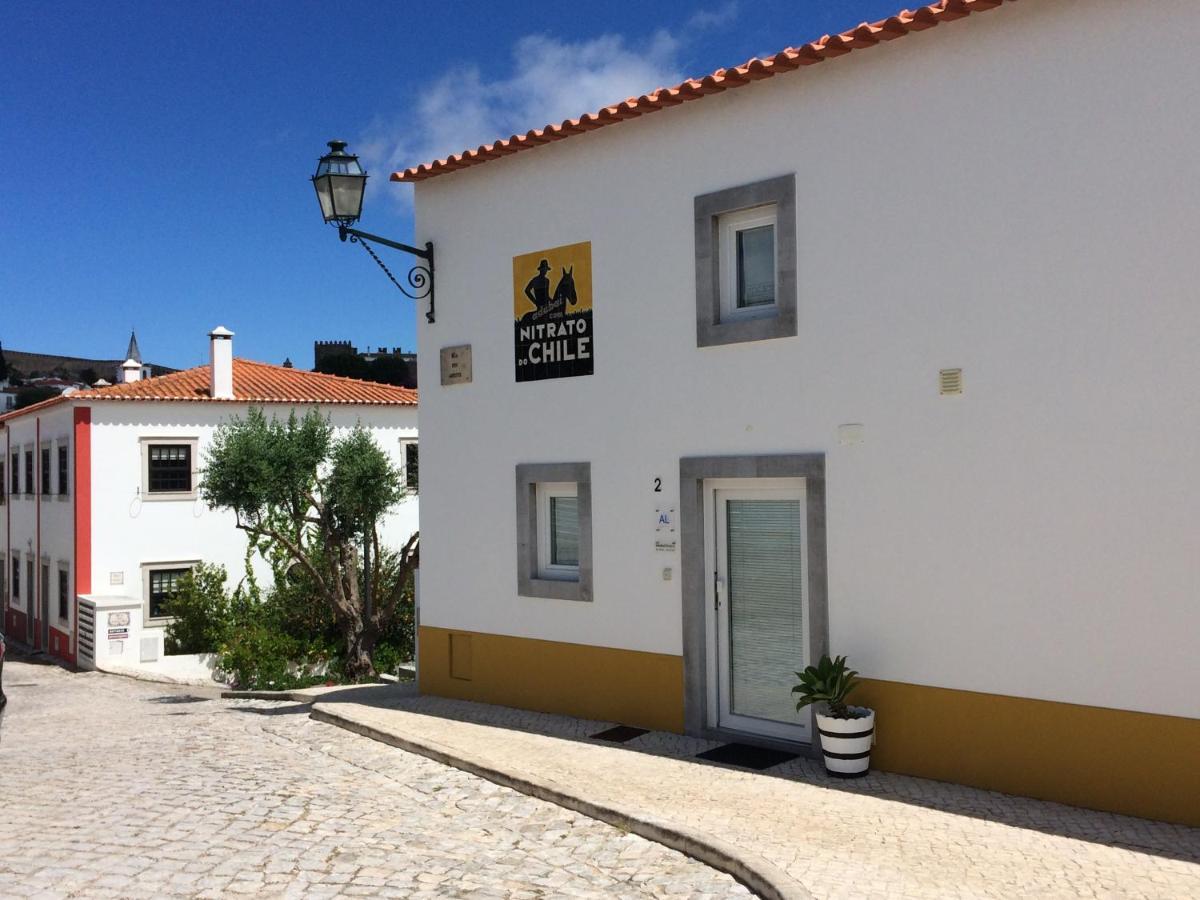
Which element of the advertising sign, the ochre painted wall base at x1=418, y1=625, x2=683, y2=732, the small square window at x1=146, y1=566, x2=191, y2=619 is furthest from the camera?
the small square window at x1=146, y1=566, x2=191, y2=619

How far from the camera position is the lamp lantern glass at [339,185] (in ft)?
33.7

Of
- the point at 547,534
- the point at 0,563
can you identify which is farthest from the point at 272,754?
the point at 0,563

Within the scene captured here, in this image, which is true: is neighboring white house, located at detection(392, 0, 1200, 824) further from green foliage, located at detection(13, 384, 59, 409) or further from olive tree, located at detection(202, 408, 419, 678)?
green foliage, located at detection(13, 384, 59, 409)

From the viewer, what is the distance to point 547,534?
10.1 meters

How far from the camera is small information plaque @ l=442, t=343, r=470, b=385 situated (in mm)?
10594

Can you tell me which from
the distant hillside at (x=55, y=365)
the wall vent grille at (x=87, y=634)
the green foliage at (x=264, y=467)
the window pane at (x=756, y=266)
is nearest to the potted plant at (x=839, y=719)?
the window pane at (x=756, y=266)

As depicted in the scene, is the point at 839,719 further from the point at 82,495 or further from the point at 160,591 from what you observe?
the point at 82,495

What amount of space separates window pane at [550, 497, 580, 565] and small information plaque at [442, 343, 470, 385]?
63.5 inches

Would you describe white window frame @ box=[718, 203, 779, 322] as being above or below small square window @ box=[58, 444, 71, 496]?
above

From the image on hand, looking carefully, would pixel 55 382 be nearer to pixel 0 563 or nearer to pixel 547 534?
pixel 0 563

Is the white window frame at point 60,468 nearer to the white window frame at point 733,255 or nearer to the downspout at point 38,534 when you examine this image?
the downspout at point 38,534

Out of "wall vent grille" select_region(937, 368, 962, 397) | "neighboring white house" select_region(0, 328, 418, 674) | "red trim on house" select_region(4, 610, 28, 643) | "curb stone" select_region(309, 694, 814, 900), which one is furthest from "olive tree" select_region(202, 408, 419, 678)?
"red trim on house" select_region(4, 610, 28, 643)

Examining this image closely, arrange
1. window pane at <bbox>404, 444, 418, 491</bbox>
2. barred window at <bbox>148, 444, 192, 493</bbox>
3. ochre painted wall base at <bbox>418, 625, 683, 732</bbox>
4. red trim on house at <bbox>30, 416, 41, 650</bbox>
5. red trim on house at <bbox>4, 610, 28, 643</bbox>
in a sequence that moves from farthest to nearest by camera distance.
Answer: red trim on house at <bbox>4, 610, 28, 643</bbox>, window pane at <bbox>404, 444, 418, 491</bbox>, red trim on house at <bbox>30, 416, 41, 650</bbox>, barred window at <bbox>148, 444, 192, 493</bbox>, ochre painted wall base at <bbox>418, 625, 683, 732</bbox>

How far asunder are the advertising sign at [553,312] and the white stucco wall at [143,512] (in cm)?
1452
